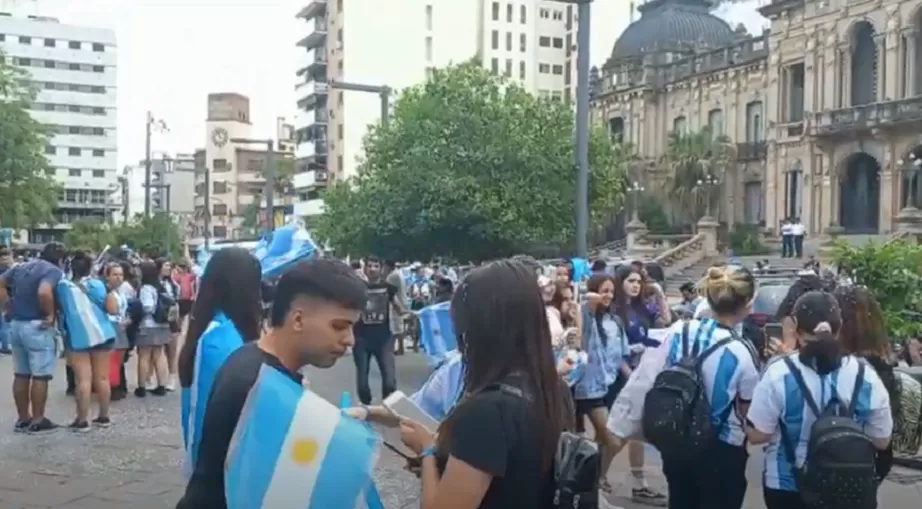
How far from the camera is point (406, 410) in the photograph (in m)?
3.04

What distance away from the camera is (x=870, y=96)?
43906mm

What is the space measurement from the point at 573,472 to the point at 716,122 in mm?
53828

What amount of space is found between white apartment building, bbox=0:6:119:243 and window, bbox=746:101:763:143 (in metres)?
69.4

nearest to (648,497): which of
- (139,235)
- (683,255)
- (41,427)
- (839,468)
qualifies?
(839,468)

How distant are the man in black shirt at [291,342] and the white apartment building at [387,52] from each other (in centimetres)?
7465

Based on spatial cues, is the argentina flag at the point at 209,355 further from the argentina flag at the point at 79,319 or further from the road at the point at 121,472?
the argentina flag at the point at 79,319

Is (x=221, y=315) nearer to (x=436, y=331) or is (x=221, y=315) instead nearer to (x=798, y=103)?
(x=436, y=331)

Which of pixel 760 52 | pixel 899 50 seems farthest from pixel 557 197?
pixel 760 52

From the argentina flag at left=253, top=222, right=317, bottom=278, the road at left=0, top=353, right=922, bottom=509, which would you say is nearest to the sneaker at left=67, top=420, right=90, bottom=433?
the road at left=0, top=353, right=922, bottom=509

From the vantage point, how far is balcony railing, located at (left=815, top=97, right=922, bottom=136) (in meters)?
40.2

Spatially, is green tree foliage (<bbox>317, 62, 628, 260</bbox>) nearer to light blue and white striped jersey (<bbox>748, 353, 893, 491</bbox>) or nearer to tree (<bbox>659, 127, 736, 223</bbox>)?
light blue and white striped jersey (<bbox>748, 353, 893, 491</bbox>)

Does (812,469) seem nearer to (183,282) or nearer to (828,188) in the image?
(183,282)

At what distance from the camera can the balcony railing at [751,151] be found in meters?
51.0

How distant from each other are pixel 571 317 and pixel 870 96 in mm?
39525
